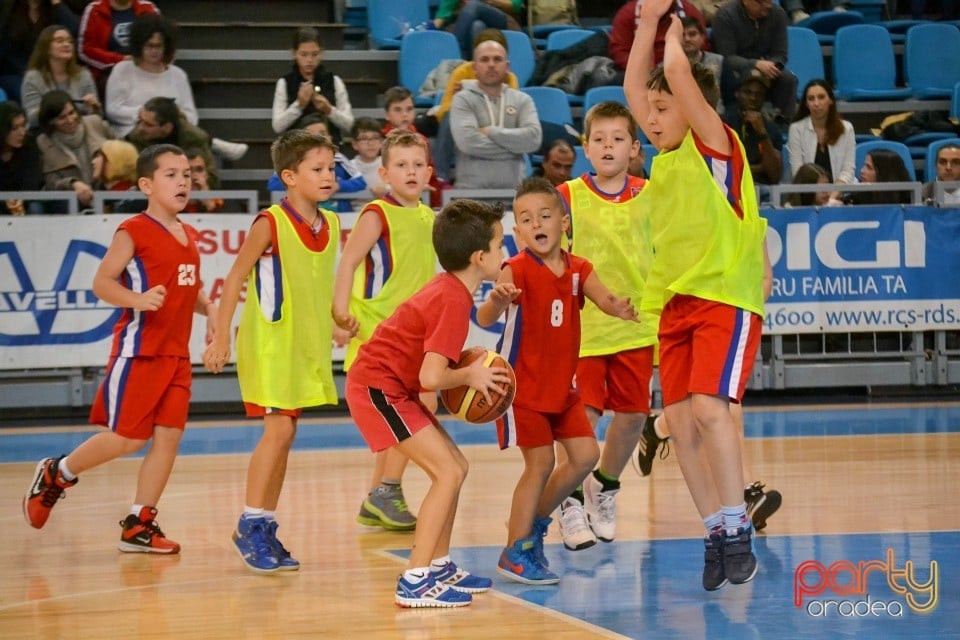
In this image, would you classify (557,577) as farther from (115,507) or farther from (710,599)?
(115,507)

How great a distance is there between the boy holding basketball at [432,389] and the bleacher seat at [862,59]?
975 centimetres

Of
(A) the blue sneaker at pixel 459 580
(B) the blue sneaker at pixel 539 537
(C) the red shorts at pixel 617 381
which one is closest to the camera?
(A) the blue sneaker at pixel 459 580

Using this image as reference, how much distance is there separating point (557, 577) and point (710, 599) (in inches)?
25.4

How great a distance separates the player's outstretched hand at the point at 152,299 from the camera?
19.0ft

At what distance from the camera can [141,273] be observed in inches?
238

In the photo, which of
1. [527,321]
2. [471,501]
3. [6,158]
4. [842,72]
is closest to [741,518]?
[527,321]

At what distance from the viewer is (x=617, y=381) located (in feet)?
19.5

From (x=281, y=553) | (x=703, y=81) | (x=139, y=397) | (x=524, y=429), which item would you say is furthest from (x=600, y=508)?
(x=139, y=397)

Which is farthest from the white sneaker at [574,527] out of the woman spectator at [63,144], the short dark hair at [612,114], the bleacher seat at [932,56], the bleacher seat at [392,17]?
the bleacher seat at [932,56]

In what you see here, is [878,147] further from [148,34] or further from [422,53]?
[148,34]

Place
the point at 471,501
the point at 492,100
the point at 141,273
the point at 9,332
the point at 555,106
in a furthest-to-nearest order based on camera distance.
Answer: the point at 555,106, the point at 492,100, the point at 9,332, the point at 471,501, the point at 141,273

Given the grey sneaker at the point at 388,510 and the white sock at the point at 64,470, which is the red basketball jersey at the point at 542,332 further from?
the white sock at the point at 64,470

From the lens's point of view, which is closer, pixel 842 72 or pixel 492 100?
pixel 492 100

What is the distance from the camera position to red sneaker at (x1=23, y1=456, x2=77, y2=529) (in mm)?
6090
